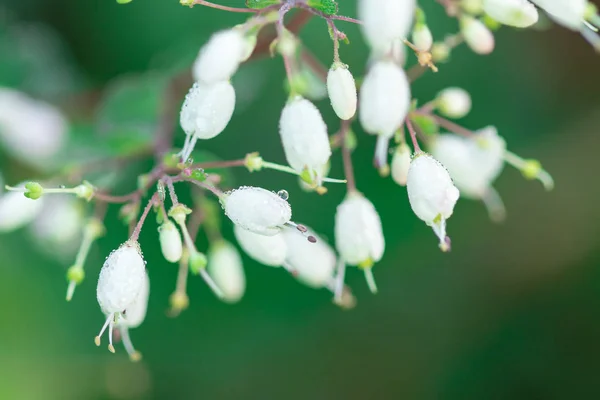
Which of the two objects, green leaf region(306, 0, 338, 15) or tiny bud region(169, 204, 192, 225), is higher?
green leaf region(306, 0, 338, 15)

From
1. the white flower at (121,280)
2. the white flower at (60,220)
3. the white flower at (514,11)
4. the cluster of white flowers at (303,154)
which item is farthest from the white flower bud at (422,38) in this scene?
the white flower at (60,220)

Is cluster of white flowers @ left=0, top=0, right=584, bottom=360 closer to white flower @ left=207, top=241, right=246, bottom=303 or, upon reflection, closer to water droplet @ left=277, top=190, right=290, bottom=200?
water droplet @ left=277, top=190, right=290, bottom=200

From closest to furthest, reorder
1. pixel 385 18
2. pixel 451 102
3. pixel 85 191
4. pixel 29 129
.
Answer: pixel 385 18 → pixel 85 191 → pixel 451 102 → pixel 29 129

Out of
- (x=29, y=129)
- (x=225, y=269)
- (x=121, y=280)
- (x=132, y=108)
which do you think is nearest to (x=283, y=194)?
(x=121, y=280)

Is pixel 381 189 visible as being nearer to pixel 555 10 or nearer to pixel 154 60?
pixel 154 60

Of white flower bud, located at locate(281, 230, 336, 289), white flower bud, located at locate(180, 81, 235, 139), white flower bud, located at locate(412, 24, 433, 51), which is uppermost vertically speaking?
white flower bud, located at locate(412, 24, 433, 51)

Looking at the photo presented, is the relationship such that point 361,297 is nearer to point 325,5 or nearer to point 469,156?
point 469,156

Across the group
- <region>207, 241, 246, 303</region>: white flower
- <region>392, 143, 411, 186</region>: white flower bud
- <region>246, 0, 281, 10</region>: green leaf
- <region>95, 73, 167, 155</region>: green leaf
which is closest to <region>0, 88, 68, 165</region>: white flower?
<region>95, 73, 167, 155</region>: green leaf
